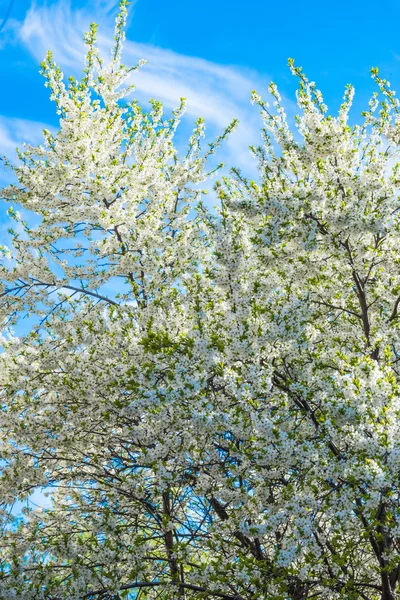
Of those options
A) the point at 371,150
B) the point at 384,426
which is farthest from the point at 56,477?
the point at 371,150

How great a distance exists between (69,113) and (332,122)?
4657 millimetres

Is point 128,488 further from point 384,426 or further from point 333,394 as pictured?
point 384,426

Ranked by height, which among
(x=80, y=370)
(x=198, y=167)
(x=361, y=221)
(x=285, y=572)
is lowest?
(x=285, y=572)

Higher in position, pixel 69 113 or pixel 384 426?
pixel 69 113

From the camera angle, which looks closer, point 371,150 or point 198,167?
point 371,150

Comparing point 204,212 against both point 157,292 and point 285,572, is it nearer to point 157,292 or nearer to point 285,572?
point 157,292

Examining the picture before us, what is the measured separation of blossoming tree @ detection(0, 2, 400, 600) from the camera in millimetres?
5680

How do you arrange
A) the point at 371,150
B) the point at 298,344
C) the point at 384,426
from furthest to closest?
the point at 371,150, the point at 298,344, the point at 384,426

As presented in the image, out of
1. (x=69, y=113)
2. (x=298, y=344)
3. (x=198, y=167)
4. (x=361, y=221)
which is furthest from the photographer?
(x=198, y=167)

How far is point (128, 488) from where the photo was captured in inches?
269

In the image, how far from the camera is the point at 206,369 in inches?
244

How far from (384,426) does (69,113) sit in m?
7.59

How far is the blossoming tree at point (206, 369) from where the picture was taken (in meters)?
5.68

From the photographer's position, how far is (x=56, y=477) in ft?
28.4
